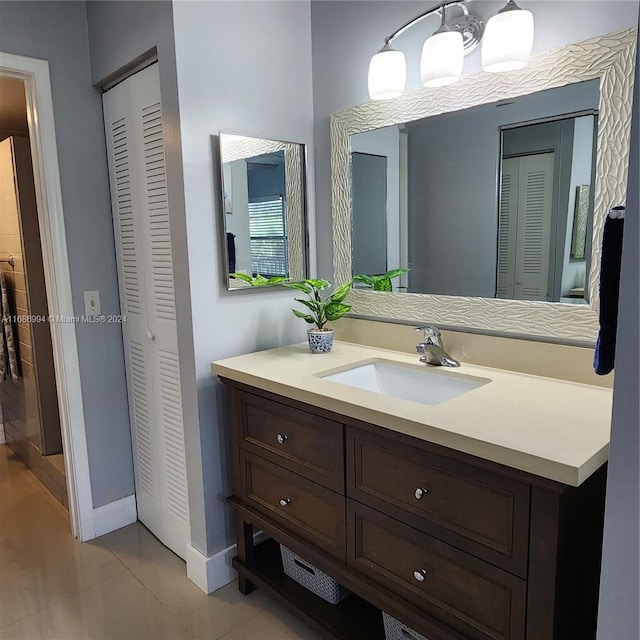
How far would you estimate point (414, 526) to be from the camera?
1.26 meters

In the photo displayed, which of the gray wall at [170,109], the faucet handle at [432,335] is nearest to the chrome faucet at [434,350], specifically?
the faucet handle at [432,335]

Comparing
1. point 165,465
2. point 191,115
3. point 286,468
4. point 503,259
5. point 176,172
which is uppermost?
point 191,115

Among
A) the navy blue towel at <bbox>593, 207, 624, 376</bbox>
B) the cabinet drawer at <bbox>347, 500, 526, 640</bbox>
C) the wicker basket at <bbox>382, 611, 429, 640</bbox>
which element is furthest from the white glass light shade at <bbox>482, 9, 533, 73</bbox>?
the wicker basket at <bbox>382, 611, 429, 640</bbox>

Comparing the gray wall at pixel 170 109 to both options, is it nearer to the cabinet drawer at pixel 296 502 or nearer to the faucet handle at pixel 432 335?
the cabinet drawer at pixel 296 502

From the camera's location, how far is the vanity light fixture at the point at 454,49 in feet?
4.51

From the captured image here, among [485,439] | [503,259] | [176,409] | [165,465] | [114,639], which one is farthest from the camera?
[165,465]

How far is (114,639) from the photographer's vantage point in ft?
5.64

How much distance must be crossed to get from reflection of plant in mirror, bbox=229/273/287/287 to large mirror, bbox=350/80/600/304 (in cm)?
34

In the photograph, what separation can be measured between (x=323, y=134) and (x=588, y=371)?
136cm

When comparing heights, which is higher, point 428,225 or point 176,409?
point 428,225

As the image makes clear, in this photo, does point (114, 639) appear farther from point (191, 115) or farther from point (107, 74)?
point (107, 74)

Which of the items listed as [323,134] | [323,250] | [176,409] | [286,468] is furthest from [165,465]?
[323,134]

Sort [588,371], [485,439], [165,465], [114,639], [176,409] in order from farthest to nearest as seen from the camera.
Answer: [165,465] < [176,409] < [114,639] < [588,371] < [485,439]

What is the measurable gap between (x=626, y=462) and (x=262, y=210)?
5.27 ft
